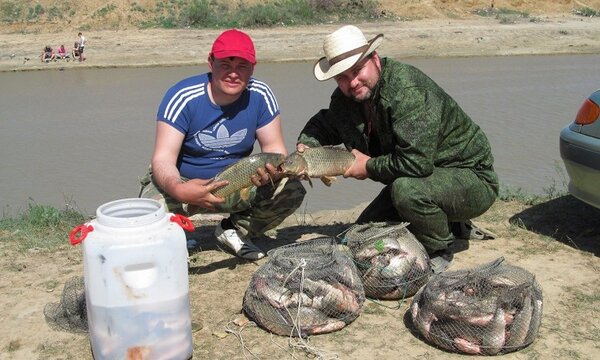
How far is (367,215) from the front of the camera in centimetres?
520

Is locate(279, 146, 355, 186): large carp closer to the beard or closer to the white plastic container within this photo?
the beard

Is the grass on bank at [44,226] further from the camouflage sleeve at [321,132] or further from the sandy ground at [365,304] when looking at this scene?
the camouflage sleeve at [321,132]

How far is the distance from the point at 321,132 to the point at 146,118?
761cm

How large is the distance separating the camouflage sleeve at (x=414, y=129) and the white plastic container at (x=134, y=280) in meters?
1.63

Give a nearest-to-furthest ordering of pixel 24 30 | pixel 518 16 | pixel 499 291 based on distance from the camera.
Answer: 1. pixel 499 291
2. pixel 24 30
3. pixel 518 16

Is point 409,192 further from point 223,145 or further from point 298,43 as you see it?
point 298,43

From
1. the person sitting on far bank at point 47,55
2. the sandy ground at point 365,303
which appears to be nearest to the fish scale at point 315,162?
the sandy ground at point 365,303

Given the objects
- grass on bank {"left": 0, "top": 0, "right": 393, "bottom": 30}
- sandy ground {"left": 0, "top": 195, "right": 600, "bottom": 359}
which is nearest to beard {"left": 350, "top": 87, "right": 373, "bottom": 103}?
sandy ground {"left": 0, "top": 195, "right": 600, "bottom": 359}

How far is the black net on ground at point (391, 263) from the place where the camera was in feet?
13.9

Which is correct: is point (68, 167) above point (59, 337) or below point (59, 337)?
below

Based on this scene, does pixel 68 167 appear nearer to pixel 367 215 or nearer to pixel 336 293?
pixel 367 215

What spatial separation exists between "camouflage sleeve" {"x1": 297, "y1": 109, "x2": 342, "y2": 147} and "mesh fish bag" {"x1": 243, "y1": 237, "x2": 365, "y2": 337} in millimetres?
1242

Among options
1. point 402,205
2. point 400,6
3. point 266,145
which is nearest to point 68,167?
point 266,145

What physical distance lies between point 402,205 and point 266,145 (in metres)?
1.08
